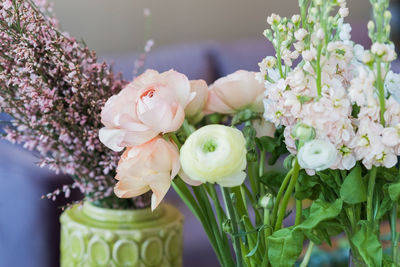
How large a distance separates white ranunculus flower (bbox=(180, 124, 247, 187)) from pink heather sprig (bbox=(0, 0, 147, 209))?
0.68ft

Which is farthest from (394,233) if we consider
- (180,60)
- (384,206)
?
(180,60)

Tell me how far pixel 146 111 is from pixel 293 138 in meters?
0.14

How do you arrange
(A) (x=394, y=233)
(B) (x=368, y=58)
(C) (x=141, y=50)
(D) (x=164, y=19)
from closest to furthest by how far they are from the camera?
1. (B) (x=368, y=58)
2. (A) (x=394, y=233)
3. (C) (x=141, y=50)
4. (D) (x=164, y=19)

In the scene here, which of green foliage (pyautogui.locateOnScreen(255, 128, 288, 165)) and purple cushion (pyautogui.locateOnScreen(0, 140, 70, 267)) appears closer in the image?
green foliage (pyautogui.locateOnScreen(255, 128, 288, 165))

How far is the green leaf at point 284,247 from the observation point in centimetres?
51

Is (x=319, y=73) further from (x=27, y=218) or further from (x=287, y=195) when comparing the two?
(x=27, y=218)

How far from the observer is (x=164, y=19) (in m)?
2.43

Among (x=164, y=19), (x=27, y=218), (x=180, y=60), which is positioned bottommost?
(x=27, y=218)

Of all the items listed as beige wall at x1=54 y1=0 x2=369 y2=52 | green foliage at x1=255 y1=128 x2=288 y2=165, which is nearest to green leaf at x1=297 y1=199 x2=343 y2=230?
green foliage at x1=255 y1=128 x2=288 y2=165

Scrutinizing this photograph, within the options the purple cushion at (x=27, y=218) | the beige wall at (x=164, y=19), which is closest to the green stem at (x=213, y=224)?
the purple cushion at (x=27, y=218)

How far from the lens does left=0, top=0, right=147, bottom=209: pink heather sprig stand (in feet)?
2.02

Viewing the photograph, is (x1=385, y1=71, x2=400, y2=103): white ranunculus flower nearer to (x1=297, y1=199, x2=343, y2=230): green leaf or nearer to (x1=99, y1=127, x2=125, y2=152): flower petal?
(x1=297, y1=199, x2=343, y2=230): green leaf

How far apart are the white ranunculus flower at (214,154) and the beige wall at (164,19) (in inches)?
70.7

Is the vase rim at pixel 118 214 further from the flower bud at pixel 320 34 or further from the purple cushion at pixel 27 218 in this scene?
the purple cushion at pixel 27 218
